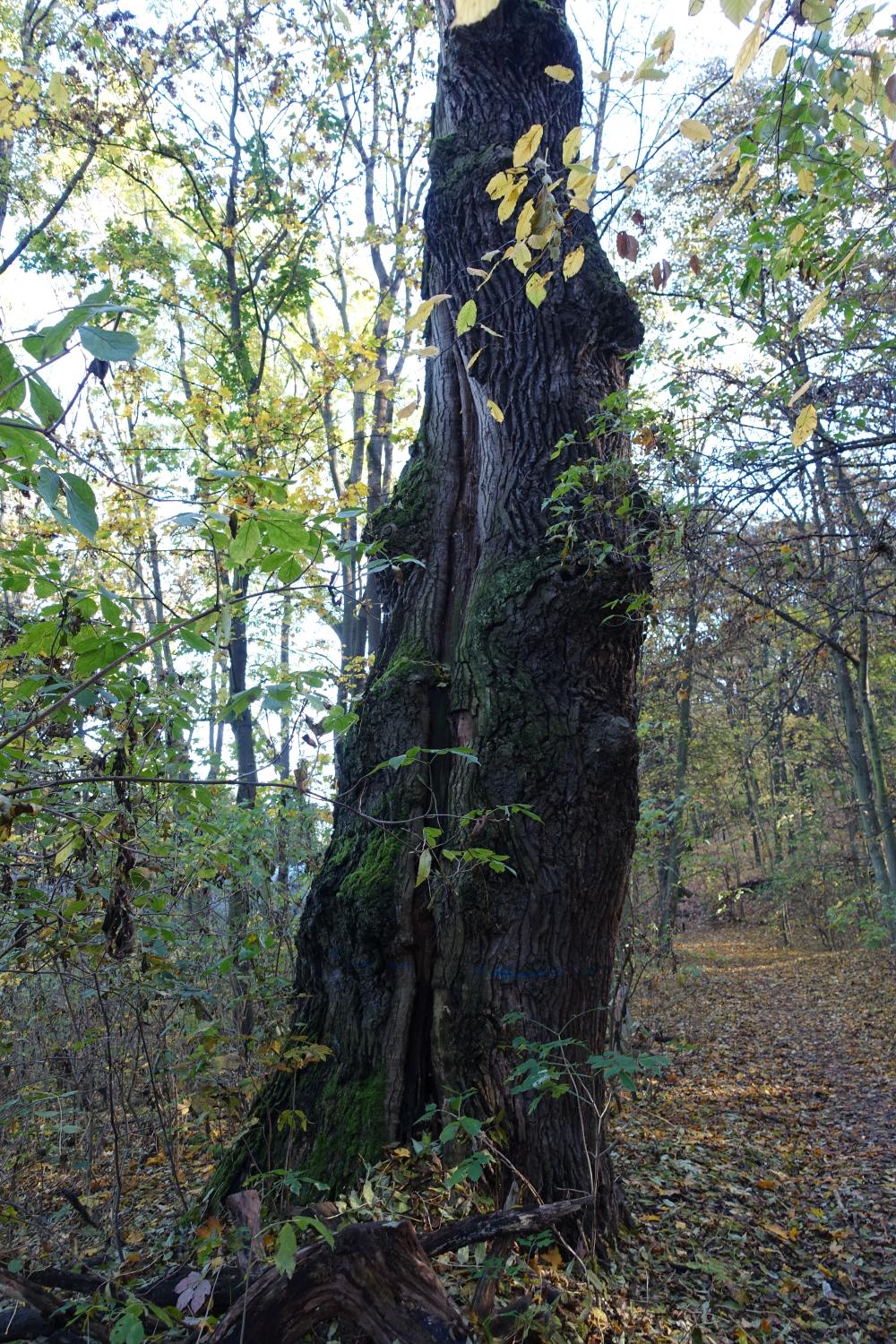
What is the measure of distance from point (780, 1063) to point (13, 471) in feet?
29.3

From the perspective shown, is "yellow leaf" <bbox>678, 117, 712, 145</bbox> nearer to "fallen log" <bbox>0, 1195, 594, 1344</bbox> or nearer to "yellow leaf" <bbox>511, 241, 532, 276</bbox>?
"yellow leaf" <bbox>511, 241, 532, 276</bbox>

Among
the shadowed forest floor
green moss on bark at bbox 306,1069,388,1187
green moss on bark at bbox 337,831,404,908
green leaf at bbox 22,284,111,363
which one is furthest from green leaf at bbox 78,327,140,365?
green moss on bark at bbox 306,1069,388,1187

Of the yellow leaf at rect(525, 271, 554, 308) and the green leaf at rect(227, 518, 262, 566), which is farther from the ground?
the yellow leaf at rect(525, 271, 554, 308)

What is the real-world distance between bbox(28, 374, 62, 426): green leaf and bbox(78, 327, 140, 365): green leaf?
15 cm

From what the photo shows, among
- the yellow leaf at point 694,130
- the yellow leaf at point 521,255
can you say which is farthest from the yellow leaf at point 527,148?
the yellow leaf at point 694,130

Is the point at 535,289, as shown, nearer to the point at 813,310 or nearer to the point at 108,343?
the point at 813,310

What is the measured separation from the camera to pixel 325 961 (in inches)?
142

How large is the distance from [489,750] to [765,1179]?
11.0ft

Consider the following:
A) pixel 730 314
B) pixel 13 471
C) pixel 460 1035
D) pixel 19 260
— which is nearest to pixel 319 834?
pixel 460 1035

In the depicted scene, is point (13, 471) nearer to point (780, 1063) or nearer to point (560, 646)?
point (560, 646)

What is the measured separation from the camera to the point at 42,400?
138cm

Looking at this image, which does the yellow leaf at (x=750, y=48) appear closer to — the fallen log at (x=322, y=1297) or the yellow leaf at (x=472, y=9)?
the yellow leaf at (x=472, y=9)

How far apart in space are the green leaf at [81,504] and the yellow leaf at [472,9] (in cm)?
101

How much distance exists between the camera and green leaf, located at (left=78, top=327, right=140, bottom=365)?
4.14 feet
